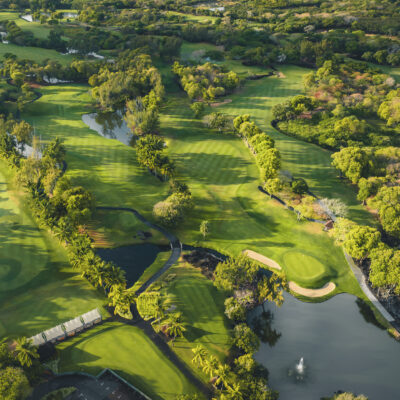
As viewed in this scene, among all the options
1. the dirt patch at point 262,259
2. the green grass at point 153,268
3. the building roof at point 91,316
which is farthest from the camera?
the dirt patch at point 262,259

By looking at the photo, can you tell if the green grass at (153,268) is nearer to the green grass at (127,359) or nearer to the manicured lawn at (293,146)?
the green grass at (127,359)

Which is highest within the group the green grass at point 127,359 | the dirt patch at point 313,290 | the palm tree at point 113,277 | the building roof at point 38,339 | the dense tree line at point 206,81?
the dense tree line at point 206,81

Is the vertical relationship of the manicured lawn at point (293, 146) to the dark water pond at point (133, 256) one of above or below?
above

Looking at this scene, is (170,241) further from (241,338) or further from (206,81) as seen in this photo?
(206,81)

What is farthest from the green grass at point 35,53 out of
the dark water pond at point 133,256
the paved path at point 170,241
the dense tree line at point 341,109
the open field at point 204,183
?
the dark water pond at point 133,256

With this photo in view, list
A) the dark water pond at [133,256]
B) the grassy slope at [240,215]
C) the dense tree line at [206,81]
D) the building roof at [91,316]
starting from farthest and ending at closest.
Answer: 1. the dense tree line at [206,81]
2. the grassy slope at [240,215]
3. the dark water pond at [133,256]
4. the building roof at [91,316]

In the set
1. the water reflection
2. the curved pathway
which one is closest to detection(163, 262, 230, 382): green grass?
the water reflection

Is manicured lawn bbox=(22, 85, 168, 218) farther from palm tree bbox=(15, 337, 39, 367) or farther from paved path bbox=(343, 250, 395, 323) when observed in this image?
paved path bbox=(343, 250, 395, 323)
